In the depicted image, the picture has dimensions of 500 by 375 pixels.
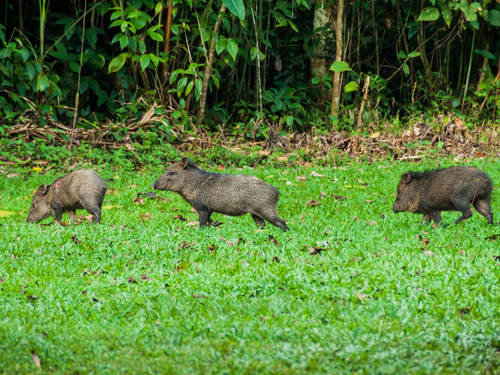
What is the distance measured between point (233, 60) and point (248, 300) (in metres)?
8.42

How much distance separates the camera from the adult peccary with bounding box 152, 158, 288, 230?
6.54m

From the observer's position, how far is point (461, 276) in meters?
4.33

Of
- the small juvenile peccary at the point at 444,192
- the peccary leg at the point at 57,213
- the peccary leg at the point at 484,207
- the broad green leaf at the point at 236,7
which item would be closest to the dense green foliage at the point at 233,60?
the peccary leg at the point at 57,213

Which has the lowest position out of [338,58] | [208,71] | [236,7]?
[208,71]

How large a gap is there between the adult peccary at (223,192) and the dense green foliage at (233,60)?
4.70 m

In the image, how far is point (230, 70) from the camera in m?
14.4

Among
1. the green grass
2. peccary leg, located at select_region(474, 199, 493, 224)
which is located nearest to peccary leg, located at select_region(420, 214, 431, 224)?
the green grass

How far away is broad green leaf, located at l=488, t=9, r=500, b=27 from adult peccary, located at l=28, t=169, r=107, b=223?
9.71 metres

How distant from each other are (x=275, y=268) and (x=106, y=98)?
926 cm

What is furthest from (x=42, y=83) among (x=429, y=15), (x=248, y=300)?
(x=248, y=300)

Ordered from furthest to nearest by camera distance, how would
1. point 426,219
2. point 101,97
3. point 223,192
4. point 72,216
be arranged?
point 101,97 → point 72,216 → point 426,219 → point 223,192

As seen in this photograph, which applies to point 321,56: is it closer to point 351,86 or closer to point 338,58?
point 338,58

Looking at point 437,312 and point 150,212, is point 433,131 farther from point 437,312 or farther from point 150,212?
point 437,312

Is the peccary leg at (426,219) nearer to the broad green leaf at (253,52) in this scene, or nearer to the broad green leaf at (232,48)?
the broad green leaf at (232,48)
